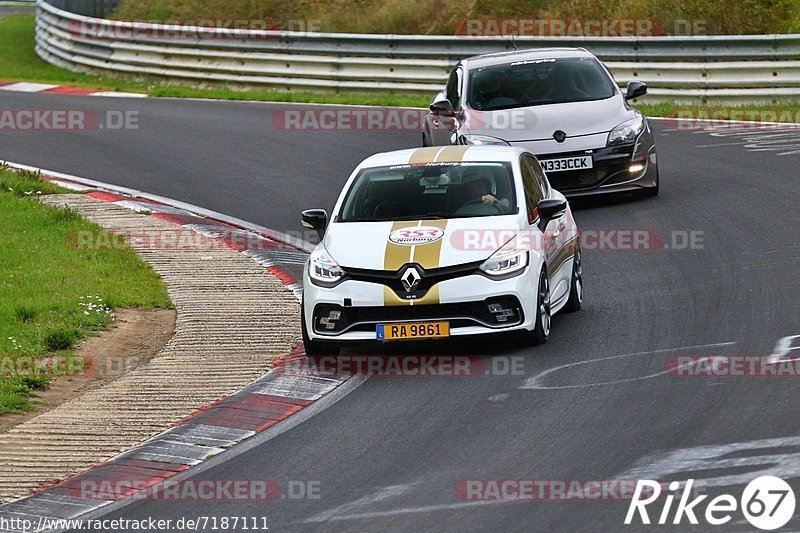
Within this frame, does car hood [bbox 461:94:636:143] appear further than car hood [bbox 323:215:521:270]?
Yes

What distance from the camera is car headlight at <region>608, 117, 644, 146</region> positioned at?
16172 millimetres

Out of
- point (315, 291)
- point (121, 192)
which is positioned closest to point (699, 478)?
point (315, 291)

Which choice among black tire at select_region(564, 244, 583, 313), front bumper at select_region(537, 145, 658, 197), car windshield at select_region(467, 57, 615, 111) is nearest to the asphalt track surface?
black tire at select_region(564, 244, 583, 313)

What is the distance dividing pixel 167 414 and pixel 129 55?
72.5 ft

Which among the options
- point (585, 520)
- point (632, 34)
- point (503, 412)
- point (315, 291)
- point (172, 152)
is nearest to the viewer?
point (585, 520)

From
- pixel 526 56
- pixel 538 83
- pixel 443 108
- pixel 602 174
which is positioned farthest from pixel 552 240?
pixel 526 56

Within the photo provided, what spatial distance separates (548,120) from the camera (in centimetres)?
1638

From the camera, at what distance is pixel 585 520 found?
7.02 meters

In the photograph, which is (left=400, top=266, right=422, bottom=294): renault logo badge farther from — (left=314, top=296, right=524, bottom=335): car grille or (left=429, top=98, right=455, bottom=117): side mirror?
(left=429, top=98, right=455, bottom=117): side mirror

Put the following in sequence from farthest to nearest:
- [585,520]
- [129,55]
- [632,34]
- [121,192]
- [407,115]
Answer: [129,55]
[632,34]
[407,115]
[121,192]
[585,520]

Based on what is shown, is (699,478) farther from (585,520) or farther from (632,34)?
(632,34)

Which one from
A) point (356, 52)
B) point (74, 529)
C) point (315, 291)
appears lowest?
point (74, 529)

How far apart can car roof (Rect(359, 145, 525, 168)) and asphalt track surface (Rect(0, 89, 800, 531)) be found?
56.7 inches

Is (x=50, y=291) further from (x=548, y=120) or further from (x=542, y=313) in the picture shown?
(x=548, y=120)
